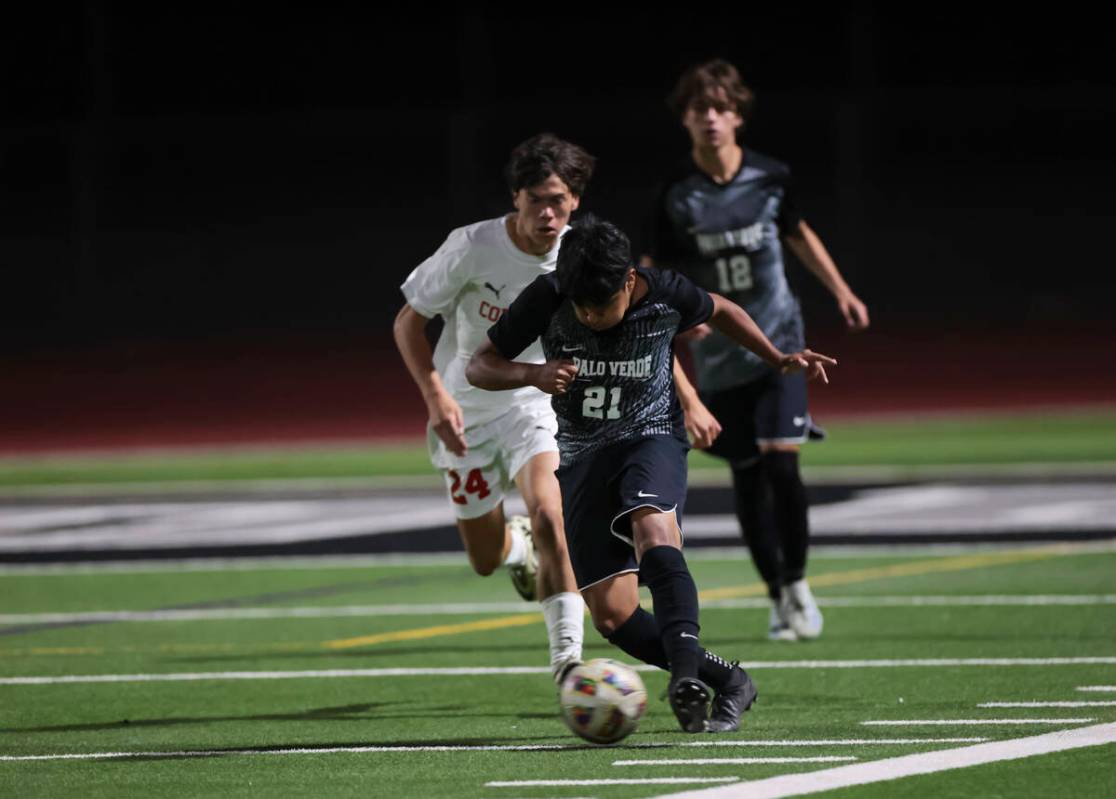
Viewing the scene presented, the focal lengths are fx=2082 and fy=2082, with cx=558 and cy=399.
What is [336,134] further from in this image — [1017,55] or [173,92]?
[1017,55]

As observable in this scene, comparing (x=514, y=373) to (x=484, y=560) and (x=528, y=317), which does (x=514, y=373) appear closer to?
(x=528, y=317)

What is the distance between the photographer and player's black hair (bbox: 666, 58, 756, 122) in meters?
10.0

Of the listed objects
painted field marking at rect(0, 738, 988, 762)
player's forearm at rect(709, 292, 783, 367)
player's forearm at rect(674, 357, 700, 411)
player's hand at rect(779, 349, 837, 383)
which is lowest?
painted field marking at rect(0, 738, 988, 762)

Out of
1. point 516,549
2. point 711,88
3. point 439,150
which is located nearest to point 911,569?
point 711,88

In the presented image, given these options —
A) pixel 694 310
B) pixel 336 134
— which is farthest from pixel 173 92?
A: pixel 694 310

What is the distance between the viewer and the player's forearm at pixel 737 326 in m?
7.38

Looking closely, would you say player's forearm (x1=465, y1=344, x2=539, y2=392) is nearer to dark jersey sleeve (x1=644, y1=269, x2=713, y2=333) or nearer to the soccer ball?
dark jersey sleeve (x1=644, y1=269, x2=713, y2=333)

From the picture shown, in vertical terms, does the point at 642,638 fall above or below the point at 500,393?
below

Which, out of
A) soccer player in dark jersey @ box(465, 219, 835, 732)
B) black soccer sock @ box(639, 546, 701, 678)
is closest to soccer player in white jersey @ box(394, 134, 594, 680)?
soccer player in dark jersey @ box(465, 219, 835, 732)

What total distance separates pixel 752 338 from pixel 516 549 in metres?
2.26

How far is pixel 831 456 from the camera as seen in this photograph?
1995cm

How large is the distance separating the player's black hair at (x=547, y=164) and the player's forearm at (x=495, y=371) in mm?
762

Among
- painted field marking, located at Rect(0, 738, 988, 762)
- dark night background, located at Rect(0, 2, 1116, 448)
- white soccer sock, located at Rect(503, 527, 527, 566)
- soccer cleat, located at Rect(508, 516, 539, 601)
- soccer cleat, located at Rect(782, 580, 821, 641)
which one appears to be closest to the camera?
painted field marking, located at Rect(0, 738, 988, 762)

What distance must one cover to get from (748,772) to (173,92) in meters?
29.6
